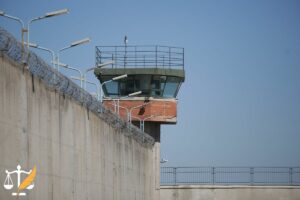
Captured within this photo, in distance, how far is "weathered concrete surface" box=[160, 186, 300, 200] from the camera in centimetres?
6250

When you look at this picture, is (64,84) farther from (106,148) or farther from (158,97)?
(158,97)

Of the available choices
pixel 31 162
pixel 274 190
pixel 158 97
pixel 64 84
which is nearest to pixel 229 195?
pixel 274 190

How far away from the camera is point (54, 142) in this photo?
2677cm

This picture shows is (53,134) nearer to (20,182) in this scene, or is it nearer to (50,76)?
(50,76)

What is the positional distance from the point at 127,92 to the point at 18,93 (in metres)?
37.3

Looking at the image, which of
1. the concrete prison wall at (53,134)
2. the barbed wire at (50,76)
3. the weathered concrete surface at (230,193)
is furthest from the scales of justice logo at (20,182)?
the weathered concrete surface at (230,193)

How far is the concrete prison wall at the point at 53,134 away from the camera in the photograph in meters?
22.3

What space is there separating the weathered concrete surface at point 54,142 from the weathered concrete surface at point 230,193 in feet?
66.9

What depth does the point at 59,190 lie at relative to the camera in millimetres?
27469

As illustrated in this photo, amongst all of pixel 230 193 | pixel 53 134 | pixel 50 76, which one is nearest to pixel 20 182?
pixel 53 134

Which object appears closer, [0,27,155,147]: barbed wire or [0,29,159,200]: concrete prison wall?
[0,29,159,200]: concrete prison wall

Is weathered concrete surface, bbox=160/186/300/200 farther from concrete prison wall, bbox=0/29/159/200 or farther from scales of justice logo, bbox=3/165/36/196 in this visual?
scales of justice logo, bbox=3/165/36/196

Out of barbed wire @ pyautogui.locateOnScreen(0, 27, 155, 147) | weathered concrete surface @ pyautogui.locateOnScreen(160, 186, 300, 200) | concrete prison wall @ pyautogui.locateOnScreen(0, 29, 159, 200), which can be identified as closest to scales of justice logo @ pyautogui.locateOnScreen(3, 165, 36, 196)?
concrete prison wall @ pyautogui.locateOnScreen(0, 29, 159, 200)

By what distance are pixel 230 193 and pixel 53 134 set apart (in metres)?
37.8
